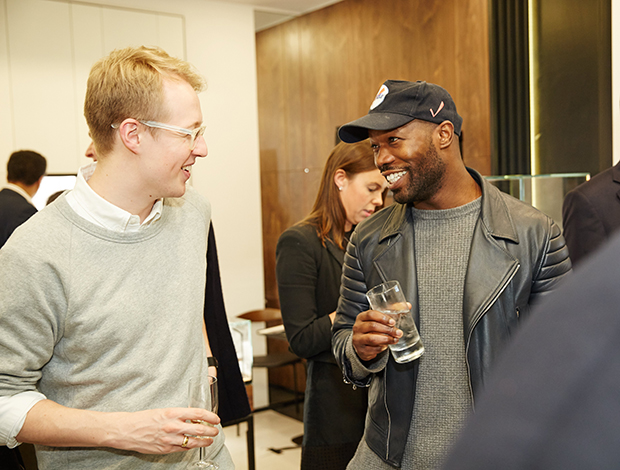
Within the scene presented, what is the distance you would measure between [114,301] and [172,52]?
448 centimetres

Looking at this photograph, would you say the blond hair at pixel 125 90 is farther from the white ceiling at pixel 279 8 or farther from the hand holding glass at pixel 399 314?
the white ceiling at pixel 279 8

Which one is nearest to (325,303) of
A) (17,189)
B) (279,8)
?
(17,189)

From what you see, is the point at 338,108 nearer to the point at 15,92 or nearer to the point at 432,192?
the point at 15,92

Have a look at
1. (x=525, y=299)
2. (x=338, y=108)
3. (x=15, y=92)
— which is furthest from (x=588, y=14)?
(x=15, y=92)

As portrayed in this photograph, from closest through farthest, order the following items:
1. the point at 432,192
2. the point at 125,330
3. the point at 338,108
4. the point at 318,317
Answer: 1. the point at 125,330
2. the point at 432,192
3. the point at 318,317
4. the point at 338,108

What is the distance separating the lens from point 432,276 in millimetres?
1577

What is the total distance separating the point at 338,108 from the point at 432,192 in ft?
15.2

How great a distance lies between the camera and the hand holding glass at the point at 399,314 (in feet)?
4.66

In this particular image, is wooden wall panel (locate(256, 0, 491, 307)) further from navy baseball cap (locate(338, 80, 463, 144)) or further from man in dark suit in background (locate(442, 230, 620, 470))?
man in dark suit in background (locate(442, 230, 620, 470))

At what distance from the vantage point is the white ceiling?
235 inches

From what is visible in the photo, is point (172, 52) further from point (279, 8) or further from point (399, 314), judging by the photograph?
point (399, 314)

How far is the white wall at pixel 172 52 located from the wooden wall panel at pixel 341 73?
0.78 m

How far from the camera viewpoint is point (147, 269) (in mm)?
1373

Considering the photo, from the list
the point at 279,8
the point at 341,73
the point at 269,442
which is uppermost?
the point at 279,8
